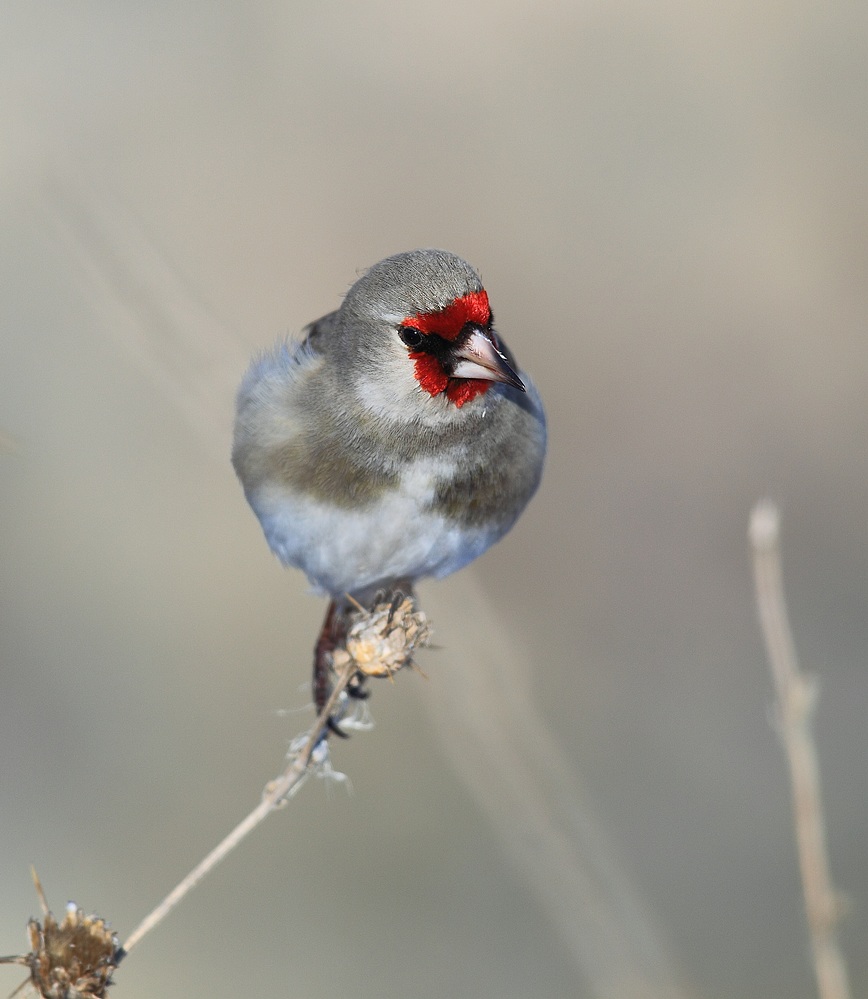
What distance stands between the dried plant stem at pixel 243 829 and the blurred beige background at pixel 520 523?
3.14ft

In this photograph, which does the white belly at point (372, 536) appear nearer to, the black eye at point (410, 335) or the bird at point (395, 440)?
the bird at point (395, 440)

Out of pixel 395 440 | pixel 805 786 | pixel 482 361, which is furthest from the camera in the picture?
pixel 395 440

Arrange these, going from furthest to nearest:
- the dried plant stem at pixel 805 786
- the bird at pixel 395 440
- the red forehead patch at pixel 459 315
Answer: the bird at pixel 395 440 → the red forehead patch at pixel 459 315 → the dried plant stem at pixel 805 786

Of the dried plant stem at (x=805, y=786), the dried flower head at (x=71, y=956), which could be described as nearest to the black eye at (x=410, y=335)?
the dried plant stem at (x=805, y=786)

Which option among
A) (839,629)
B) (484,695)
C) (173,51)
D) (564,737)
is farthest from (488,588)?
(173,51)

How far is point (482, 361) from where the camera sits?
337cm

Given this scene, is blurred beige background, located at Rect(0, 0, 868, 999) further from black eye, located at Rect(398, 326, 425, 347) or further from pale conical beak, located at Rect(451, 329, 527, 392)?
pale conical beak, located at Rect(451, 329, 527, 392)

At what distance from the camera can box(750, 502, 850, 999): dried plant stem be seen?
77.3 inches

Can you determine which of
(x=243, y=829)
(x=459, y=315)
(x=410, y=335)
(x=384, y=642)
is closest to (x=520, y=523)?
(x=410, y=335)

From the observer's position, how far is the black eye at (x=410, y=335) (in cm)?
355

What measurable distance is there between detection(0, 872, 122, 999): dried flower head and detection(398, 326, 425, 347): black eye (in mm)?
1923

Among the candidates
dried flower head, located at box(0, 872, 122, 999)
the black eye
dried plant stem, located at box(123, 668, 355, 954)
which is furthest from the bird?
dried flower head, located at box(0, 872, 122, 999)

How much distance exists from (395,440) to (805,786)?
197 centimetres

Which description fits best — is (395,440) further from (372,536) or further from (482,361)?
(482,361)
